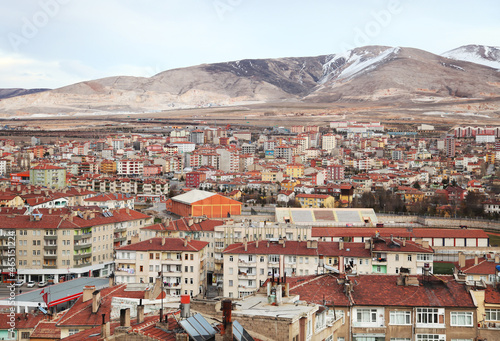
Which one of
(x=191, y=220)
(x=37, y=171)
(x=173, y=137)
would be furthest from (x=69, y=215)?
(x=173, y=137)

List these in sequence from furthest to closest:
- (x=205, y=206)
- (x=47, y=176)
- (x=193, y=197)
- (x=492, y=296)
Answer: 1. (x=47, y=176)
2. (x=193, y=197)
3. (x=205, y=206)
4. (x=492, y=296)

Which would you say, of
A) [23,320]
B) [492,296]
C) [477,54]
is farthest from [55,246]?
[477,54]

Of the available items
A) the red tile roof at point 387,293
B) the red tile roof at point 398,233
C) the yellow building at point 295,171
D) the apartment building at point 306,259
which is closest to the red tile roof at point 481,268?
the apartment building at point 306,259

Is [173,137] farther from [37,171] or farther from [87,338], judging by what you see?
[87,338]

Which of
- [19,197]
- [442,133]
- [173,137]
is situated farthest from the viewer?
[442,133]

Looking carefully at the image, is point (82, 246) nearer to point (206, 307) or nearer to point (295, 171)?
point (206, 307)

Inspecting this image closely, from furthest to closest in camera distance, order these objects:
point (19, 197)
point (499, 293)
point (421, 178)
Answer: point (421, 178) < point (19, 197) < point (499, 293)

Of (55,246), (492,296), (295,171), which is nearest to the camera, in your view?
(492,296)
